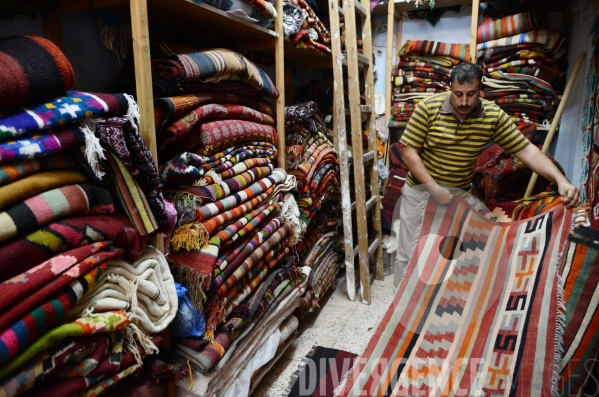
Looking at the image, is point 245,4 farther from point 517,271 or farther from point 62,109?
point 517,271

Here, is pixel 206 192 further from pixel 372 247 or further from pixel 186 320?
pixel 372 247

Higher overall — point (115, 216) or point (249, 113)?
point (249, 113)

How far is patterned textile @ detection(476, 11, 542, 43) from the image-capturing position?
9.36ft

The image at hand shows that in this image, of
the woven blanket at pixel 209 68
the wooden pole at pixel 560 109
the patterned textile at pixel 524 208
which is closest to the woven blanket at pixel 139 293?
the woven blanket at pixel 209 68

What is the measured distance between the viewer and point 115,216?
42.4 inches

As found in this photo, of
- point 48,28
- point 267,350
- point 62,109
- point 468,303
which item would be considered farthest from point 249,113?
point 468,303

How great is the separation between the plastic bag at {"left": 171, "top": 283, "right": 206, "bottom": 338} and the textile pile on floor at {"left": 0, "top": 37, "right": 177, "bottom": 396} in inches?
4.3

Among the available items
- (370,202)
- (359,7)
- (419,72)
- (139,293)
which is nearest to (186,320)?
(139,293)

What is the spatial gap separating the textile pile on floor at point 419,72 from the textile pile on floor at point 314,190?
2.96 ft

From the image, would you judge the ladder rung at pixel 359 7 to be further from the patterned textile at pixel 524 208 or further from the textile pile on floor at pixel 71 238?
the textile pile on floor at pixel 71 238

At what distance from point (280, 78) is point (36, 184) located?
140 centimetres

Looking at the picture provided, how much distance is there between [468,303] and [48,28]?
178 centimetres

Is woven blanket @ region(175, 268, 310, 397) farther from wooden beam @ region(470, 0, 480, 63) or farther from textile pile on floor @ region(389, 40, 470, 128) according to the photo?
wooden beam @ region(470, 0, 480, 63)

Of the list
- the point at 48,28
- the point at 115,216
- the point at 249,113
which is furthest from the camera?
the point at 249,113
